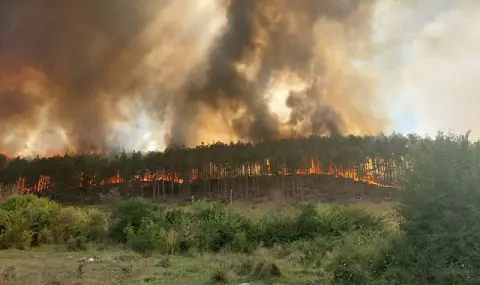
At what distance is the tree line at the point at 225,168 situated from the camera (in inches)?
3784

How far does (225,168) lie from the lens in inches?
4085

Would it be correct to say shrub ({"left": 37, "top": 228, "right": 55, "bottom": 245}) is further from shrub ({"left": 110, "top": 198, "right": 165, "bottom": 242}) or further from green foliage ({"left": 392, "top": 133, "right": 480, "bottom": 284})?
green foliage ({"left": 392, "top": 133, "right": 480, "bottom": 284})

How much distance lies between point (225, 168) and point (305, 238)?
71241 millimetres

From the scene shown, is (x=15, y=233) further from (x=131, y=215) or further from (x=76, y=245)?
(x=131, y=215)

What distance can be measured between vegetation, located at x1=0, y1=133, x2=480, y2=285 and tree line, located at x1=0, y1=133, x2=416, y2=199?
57.0 metres

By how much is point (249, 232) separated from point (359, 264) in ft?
62.3

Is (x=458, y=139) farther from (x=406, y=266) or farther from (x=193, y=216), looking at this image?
(x=193, y=216)

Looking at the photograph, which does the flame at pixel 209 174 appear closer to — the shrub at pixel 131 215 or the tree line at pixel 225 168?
the tree line at pixel 225 168

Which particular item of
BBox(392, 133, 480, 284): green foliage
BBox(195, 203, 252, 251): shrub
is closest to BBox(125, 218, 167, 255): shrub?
BBox(195, 203, 252, 251): shrub

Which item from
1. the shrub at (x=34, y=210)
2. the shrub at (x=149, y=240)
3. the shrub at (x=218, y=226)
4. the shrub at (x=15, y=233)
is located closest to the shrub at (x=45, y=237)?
the shrub at (x=34, y=210)

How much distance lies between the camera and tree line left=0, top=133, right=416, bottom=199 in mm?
96125

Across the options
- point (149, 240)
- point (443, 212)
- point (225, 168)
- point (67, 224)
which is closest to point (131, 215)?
point (149, 240)

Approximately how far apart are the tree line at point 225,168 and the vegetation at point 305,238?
57.0 m

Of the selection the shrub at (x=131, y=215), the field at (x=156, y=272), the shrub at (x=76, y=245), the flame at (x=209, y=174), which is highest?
Answer: the flame at (x=209, y=174)
